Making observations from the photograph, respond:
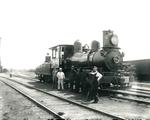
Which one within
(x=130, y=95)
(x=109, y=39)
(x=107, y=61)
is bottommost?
(x=130, y=95)

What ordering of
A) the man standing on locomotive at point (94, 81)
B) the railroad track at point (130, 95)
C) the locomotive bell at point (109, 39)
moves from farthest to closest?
the locomotive bell at point (109, 39) → the railroad track at point (130, 95) → the man standing on locomotive at point (94, 81)

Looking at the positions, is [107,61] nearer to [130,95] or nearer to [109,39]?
[109,39]

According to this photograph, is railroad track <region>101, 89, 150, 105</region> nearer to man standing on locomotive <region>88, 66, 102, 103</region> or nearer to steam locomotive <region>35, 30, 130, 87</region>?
steam locomotive <region>35, 30, 130, 87</region>

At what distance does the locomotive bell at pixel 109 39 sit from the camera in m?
14.5

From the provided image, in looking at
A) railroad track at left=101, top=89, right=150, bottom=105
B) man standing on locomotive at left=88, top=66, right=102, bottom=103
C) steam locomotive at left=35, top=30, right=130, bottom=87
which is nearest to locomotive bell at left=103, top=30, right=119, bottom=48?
steam locomotive at left=35, top=30, right=130, bottom=87

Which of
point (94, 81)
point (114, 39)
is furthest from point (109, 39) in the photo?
point (94, 81)

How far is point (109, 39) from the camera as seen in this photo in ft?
47.6

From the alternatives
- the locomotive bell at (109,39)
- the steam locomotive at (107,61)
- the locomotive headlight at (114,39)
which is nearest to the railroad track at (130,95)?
the steam locomotive at (107,61)

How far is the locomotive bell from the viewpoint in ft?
47.4

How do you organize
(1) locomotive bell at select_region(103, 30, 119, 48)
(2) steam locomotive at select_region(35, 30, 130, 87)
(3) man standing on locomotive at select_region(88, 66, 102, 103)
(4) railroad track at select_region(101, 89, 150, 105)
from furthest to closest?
1. (1) locomotive bell at select_region(103, 30, 119, 48)
2. (2) steam locomotive at select_region(35, 30, 130, 87)
3. (4) railroad track at select_region(101, 89, 150, 105)
4. (3) man standing on locomotive at select_region(88, 66, 102, 103)

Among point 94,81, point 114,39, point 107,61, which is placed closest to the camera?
point 94,81

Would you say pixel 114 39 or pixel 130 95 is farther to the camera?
pixel 114 39

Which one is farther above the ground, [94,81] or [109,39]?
[109,39]

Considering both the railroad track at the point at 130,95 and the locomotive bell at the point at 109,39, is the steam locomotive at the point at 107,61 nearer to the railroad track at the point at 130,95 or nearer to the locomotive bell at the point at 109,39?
the locomotive bell at the point at 109,39
